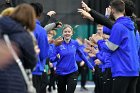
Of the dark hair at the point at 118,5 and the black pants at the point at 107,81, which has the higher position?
the dark hair at the point at 118,5

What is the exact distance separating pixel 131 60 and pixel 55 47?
4579 millimetres

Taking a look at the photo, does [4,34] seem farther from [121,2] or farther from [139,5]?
[139,5]

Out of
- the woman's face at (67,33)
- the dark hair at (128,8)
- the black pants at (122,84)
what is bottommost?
the black pants at (122,84)

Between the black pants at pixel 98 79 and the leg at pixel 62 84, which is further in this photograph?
the leg at pixel 62 84

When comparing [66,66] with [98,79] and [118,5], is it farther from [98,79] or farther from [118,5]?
[118,5]

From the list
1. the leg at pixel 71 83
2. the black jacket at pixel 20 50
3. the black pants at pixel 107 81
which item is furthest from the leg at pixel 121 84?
the leg at pixel 71 83

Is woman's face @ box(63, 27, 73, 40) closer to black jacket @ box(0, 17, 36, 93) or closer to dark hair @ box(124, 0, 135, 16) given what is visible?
dark hair @ box(124, 0, 135, 16)

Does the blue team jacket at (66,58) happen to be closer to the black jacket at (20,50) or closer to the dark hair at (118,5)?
the dark hair at (118,5)

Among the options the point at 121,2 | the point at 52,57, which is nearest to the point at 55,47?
the point at 52,57

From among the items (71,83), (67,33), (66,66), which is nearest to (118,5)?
(71,83)

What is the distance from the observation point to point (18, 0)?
36.6 ft

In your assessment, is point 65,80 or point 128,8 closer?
point 128,8

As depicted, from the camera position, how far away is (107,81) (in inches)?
435

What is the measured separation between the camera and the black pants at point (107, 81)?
424 inches
